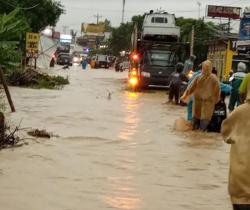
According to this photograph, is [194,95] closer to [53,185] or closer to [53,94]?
[53,185]

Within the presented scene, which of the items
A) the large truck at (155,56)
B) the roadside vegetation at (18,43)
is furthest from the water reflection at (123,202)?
the large truck at (155,56)

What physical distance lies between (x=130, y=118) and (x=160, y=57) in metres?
12.9

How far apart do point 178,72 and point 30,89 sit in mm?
7289

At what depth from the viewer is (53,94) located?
2497cm

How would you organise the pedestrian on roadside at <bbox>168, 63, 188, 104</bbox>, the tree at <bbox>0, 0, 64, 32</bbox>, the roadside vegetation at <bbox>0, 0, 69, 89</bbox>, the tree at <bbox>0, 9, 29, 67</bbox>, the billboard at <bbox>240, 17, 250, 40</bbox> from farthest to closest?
1. the tree at <bbox>0, 0, 64, 32</bbox>
2. the billboard at <bbox>240, 17, 250, 40</bbox>
3. the pedestrian on roadside at <bbox>168, 63, 188, 104</bbox>
4. the roadside vegetation at <bbox>0, 0, 69, 89</bbox>
5. the tree at <bbox>0, 9, 29, 67</bbox>

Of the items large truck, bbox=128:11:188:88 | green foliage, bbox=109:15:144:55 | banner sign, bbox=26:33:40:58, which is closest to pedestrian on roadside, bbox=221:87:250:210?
large truck, bbox=128:11:188:88

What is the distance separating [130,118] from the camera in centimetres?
1738

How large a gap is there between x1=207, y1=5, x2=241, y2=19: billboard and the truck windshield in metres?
29.4

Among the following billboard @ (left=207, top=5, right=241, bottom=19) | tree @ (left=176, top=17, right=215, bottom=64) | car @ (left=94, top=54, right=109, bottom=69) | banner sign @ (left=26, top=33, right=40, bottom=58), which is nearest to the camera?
banner sign @ (left=26, top=33, right=40, bottom=58)

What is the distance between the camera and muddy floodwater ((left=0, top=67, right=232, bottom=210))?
7402 mm

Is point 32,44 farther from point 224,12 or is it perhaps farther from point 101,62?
point 101,62

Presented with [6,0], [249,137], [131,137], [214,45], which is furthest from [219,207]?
[214,45]

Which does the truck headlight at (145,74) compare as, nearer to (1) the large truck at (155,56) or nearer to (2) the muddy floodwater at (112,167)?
(1) the large truck at (155,56)

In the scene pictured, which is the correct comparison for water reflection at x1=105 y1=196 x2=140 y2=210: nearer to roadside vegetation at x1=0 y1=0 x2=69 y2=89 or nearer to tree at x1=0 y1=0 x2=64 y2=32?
roadside vegetation at x1=0 y1=0 x2=69 y2=89
